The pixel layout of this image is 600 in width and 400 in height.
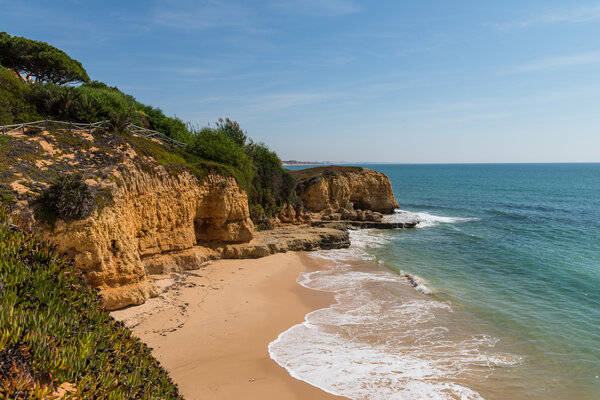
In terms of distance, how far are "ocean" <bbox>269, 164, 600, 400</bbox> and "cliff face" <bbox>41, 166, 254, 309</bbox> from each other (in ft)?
20.5

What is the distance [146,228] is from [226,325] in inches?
254

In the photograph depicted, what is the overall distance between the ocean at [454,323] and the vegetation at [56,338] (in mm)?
6663

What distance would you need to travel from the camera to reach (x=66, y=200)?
40.4 ft

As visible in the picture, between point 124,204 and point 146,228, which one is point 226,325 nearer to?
point 146,228

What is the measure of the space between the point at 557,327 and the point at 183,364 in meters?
15.1

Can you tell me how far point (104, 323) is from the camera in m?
5.78

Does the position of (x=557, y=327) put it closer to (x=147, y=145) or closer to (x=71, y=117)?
(x=147, y=145)

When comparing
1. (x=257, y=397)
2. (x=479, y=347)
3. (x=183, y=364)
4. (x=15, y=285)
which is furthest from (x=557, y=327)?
(x=15, y=285)

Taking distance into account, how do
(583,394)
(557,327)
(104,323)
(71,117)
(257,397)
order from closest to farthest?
(104,323), (257,397), (583,394), (557,327), (71,117)

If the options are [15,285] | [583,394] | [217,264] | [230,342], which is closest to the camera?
[15,285]

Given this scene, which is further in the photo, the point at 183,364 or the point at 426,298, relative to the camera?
the point at 426,298

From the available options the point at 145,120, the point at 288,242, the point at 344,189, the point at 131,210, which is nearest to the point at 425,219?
the point at 344,189

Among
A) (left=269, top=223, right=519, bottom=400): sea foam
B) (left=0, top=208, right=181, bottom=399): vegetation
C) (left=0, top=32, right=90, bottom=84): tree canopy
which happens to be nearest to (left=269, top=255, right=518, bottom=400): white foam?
(left=269, top=223, right=519, bottom=400): sea foam

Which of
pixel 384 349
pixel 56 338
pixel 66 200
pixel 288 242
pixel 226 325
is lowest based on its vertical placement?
pixel 384 349
